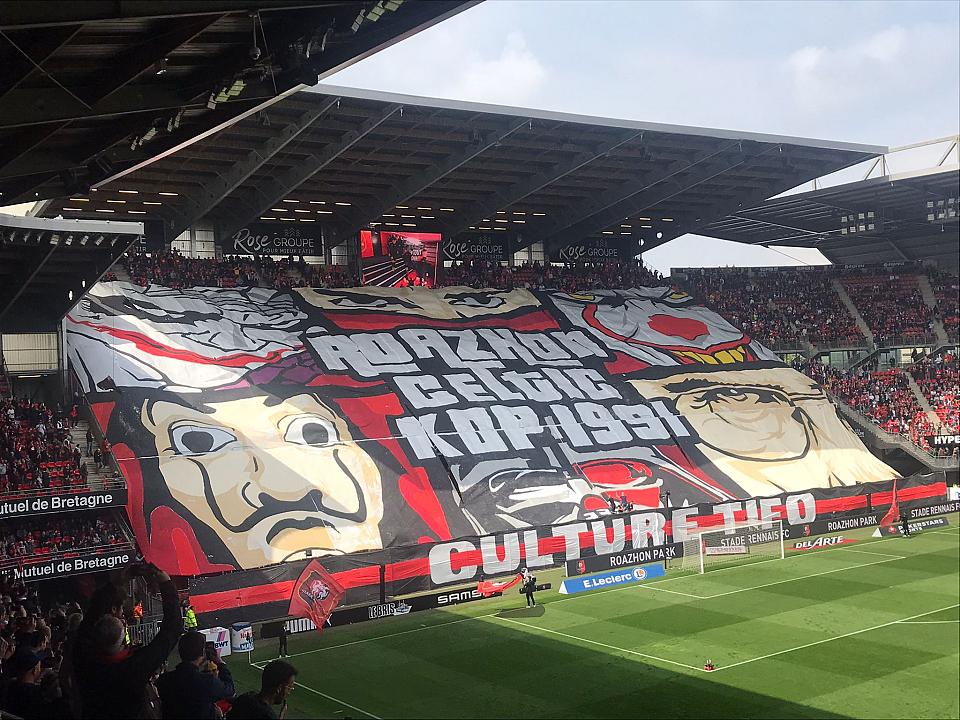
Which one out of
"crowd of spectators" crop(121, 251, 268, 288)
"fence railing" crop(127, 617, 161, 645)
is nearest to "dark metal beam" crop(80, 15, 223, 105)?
"fence railing" crop(127, 617, 161, 645)

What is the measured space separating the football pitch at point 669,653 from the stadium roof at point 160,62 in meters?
9.81

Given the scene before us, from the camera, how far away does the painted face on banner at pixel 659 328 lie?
42000 mm

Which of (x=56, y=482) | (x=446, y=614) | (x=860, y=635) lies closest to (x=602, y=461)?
(x=446, y=614)

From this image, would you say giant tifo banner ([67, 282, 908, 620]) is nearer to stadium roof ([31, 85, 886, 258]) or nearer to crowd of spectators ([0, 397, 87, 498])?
crowd of spectators ([0, 397, 87, 498])

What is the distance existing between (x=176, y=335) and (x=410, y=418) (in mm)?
8787

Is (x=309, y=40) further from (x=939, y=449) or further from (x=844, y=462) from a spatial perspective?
(x=939, y=449)

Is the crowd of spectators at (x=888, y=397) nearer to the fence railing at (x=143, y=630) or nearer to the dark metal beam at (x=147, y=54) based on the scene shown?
the fence railing at (x=143, y=630)

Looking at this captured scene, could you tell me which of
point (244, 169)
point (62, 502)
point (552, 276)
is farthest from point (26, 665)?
point (552, 276)

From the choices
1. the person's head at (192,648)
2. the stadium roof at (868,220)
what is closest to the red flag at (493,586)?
the stadium roof at (868,220)

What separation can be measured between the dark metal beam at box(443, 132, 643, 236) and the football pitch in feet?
57.0

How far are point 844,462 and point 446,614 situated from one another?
20454mm

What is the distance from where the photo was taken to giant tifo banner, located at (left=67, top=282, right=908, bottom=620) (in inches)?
1062

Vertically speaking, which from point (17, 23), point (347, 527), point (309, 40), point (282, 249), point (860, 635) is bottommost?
point (860, 635)

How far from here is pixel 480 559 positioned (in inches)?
988
